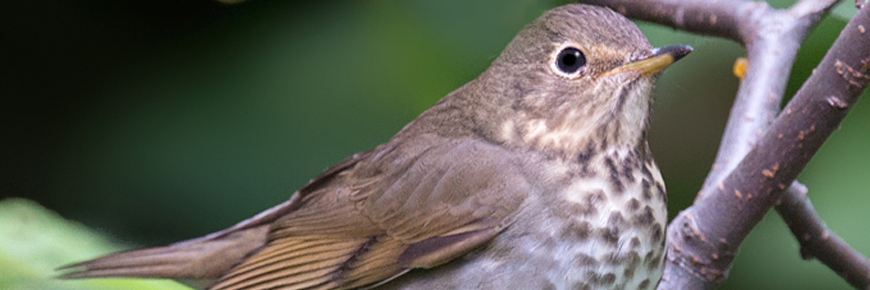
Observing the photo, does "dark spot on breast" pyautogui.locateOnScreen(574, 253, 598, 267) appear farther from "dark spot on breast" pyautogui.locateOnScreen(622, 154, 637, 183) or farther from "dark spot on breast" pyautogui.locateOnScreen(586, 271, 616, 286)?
"dark spot on breast" pyautogui.locateOnScreen(622, 154, 637, 183)

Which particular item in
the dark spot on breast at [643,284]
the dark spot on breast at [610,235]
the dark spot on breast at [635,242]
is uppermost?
the dark spot on breast at [610,235]

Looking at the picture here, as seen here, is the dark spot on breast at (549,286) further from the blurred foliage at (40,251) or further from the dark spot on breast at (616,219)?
the blurred foliage at (40,251)

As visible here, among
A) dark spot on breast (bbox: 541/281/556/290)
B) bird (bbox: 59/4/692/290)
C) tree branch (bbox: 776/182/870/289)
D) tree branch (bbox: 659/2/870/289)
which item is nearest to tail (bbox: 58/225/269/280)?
bird (bbox: 59/4/692/290)

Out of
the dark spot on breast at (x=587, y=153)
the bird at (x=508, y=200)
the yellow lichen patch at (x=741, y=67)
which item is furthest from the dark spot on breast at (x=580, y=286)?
the yellow lichen patch at (x=741, y=67)

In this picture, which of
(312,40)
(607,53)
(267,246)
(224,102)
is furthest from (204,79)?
(607,53)

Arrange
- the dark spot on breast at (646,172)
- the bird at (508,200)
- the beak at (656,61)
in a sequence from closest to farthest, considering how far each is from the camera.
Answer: the beak at (656,61)
the bird at (508,200)
the dark spot on breast at (646,172)

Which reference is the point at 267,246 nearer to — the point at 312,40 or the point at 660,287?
the point at 312,40
